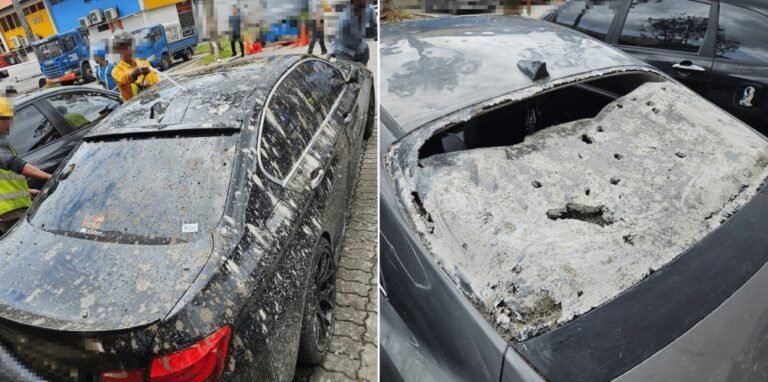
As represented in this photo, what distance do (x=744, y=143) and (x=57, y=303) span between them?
231 cm

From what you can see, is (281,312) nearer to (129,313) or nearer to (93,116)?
(129,313)

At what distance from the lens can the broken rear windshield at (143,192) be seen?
148 cm

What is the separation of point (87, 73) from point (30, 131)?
4781mm

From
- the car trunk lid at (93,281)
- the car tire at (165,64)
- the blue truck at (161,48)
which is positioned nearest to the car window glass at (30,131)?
the blue truck at (161,48)

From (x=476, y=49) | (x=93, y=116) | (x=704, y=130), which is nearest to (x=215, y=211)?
(x=476, y=49)

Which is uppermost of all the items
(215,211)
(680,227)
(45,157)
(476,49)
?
(476,49)

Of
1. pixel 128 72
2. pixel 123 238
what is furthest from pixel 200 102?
pixel 128 72

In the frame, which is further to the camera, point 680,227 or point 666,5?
point 666,5

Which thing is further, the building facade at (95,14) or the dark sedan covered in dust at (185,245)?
the building facade at (95,14)

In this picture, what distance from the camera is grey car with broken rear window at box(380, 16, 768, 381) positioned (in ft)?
2.89

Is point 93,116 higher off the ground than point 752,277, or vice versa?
point 752,277

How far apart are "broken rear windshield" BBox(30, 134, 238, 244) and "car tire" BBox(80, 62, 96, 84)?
651 centimetres

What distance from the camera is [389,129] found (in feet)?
4.63

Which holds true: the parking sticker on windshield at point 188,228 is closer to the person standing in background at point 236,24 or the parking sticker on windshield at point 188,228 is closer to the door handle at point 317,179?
the door handle at point 317,179
